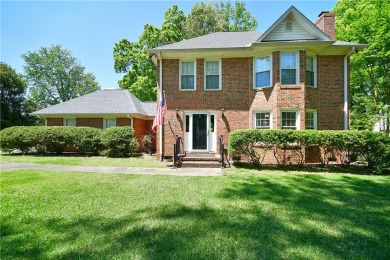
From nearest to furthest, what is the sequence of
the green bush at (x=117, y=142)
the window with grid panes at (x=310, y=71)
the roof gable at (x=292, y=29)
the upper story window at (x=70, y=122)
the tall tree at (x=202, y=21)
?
the roof gable at (x=292, y=29)
the window with grid panes at (x=310, y=71)
the green bush at (x=117, y=142)
the upper story window at (x=70, y=122)
the tall tree at (x=202, y=21)

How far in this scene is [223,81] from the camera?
12625mm

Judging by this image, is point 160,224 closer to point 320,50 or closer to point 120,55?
point 320,50

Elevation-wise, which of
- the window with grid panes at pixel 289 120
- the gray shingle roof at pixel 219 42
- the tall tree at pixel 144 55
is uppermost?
the tall tree at pixel 144 55

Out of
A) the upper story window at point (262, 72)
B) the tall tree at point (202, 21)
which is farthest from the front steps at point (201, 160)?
the tall tree at point (202, 21)

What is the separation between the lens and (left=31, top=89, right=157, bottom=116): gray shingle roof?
17.3 metres

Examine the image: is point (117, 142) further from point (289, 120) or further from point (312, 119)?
point (312, 119)

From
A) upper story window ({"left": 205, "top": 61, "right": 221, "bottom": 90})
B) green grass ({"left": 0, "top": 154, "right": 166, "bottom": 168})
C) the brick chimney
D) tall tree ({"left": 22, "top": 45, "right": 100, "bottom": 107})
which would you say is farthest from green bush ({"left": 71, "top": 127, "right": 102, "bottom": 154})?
tall tree ({"left": 22, "top": 45, "right": 100, "bottom": 107})

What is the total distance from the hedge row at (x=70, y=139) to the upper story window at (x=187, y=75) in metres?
5.13

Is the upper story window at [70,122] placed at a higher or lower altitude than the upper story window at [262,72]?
lower

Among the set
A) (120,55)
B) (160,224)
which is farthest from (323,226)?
(120,55)

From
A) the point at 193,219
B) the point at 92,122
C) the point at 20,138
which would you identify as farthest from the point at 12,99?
the point at 193,219

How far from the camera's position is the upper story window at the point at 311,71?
39.5 feet

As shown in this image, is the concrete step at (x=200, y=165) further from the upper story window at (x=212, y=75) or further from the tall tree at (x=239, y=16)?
the tall tree at (x=239, y=16)

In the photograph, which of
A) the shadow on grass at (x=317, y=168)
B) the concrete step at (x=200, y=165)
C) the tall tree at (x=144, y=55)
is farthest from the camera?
the tall tree at (x=144, y=55)
